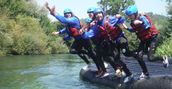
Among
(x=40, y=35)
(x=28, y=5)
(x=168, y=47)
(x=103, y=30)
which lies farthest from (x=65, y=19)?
(x=28, y=5)

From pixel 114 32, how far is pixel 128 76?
4.15ft

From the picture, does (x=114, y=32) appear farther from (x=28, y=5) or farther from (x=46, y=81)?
(x=28, y=5)

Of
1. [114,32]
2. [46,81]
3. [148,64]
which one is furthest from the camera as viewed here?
[46,81]

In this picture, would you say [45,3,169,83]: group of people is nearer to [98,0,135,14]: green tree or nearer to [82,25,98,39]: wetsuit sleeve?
[82,25,98,39]: wetsuit sleeve

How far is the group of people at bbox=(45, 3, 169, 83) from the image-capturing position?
848cm

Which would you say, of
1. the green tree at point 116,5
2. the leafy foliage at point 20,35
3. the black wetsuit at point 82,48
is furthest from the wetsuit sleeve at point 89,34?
the green tree at point 116,5

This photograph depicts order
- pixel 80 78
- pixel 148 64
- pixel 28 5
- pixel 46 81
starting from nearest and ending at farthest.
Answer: pixel 148 64 < pixel 46 81 < pixel 80 78 < pixel 28 5

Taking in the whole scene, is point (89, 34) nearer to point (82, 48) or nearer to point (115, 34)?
point (115, 34)

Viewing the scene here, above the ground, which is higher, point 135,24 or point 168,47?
point 135,24

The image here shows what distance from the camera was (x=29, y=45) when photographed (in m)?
43.7

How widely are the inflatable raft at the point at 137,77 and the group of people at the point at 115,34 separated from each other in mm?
226

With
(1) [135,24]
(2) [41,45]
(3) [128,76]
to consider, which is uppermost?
(1) [135,24]

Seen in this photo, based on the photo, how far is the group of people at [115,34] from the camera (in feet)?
27.8

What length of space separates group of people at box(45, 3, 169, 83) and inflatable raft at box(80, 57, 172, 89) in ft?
0.74
